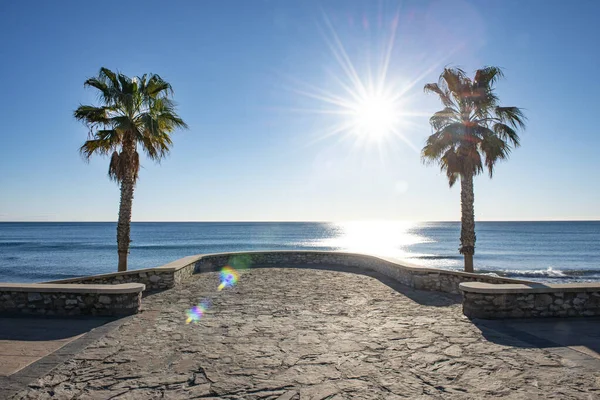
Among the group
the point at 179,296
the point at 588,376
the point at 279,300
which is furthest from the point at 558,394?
the point at 179,296

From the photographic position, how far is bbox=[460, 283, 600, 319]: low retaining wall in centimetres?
732

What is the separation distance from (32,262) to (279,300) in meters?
52.9

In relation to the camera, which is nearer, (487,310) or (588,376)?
(588,376)

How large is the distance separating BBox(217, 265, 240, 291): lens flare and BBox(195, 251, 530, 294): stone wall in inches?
36.3

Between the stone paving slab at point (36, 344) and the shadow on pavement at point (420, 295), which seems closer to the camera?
the stone paving slab at point (36, 344)

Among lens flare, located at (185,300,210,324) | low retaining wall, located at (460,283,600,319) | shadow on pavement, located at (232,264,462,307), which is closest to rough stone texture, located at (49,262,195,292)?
lens flare, located at (185,300,210,324)

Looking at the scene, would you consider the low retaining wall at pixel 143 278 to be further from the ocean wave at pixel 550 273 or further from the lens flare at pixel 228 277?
the ocean wave at pixel 550 273

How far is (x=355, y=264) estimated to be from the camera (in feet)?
54.7

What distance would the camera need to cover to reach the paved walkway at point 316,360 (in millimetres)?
4117

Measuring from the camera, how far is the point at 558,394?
3.98m

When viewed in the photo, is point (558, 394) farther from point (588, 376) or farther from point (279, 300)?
point (279, 300)

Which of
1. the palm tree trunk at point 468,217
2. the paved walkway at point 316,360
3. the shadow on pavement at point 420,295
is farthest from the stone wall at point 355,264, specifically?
the palm tree trunk at point 468,217

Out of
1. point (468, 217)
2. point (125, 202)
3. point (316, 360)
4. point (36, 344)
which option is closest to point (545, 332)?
point (316, 360)

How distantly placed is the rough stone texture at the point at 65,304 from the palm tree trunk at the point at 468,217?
508 inches
